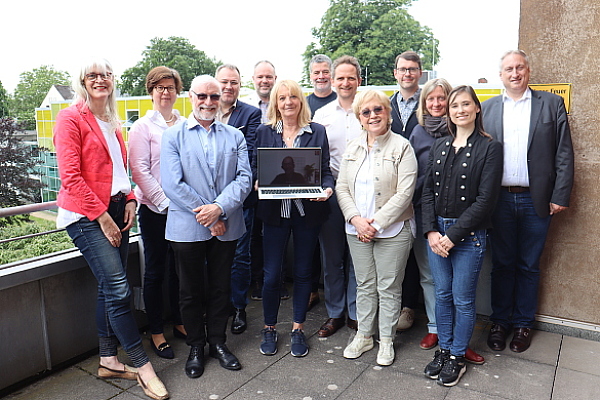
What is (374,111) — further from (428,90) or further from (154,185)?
(154,185)

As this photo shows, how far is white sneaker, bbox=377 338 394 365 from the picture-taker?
3.41m

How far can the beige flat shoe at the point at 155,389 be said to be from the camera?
9.85 ft

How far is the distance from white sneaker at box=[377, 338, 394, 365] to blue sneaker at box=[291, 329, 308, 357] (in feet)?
1.69

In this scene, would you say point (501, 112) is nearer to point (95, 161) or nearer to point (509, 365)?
point (509, 365)

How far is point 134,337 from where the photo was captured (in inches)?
124

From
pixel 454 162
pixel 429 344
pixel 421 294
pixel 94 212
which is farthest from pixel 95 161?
pixel 421 294

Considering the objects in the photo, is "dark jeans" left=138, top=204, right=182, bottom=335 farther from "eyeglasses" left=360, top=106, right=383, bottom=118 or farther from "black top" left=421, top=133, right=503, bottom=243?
"black top" left=421, top=133, right=503, bottom=243

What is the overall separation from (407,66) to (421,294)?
6.27 feet

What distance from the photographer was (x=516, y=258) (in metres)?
3.77

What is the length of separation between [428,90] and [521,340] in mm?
1904

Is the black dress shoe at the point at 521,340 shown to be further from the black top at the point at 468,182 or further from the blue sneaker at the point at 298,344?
the blue sneaker at the point at 298,344

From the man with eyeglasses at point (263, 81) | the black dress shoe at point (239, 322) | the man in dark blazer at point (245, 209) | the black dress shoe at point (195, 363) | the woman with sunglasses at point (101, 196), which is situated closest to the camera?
the woman with sunglasses at point (101, 196)

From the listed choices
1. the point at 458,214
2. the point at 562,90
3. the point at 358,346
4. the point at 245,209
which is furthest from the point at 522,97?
the point at 245,209

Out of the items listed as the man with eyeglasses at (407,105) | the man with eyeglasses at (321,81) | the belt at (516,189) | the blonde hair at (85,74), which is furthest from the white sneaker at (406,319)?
the blonde hair at (85,74)
